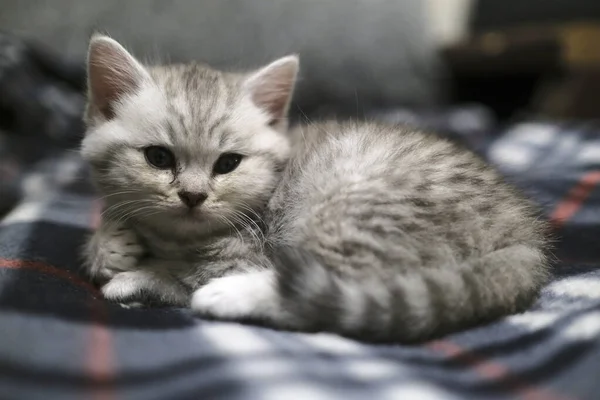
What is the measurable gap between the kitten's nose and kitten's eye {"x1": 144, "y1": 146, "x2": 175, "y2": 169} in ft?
0.31

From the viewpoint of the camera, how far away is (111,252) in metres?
1.26

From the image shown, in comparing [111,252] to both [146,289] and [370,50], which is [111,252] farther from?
[370,50]

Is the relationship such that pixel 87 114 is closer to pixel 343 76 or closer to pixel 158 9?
pixel 158 9

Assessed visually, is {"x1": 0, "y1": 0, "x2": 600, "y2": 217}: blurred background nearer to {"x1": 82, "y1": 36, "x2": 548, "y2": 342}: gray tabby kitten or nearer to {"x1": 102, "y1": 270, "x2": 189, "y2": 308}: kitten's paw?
{"x1": 82, "y1": 36, "x2": 548, "y2": 342}: gray tabby kitten

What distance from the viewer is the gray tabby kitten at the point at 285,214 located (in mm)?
988

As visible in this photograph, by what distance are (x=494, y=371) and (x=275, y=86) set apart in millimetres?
848

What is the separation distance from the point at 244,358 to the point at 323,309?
0.16m

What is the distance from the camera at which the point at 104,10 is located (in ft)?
8.71

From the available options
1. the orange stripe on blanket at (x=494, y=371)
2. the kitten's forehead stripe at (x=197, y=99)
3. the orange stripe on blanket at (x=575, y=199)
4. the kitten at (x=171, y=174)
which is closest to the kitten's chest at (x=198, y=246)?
the kitten at (x=171, y=174)

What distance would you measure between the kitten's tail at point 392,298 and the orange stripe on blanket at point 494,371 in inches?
1.3

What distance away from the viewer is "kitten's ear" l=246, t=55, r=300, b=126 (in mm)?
1386

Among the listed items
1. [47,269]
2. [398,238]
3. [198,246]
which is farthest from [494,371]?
[47,269]

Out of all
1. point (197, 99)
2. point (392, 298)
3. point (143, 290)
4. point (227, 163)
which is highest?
point (197, 99)

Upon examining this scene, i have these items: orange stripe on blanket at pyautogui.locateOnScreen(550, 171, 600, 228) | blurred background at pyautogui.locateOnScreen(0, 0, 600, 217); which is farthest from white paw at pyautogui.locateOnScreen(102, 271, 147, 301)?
blurred background at pyautogui.locateOnScreen(0, 0, 600, 217)
